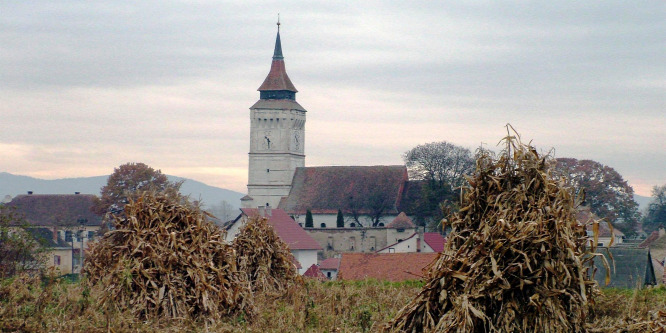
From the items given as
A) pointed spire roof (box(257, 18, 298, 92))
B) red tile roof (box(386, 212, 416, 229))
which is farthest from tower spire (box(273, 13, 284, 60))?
red tile roof (box(386, 212, 416, 229))

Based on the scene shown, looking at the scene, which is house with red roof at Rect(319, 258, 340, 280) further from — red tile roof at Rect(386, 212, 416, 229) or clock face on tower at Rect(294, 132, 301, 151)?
clock face on tower at Rect(294, 132, 301, 151)

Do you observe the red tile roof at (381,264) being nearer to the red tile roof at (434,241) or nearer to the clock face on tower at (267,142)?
the red tile roof at (434,241)

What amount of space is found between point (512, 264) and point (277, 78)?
10935cm

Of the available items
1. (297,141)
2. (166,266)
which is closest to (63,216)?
(297,141)

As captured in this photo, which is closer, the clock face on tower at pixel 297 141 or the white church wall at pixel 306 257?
the white church wall at pixel 306 257

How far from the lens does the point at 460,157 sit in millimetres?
92312

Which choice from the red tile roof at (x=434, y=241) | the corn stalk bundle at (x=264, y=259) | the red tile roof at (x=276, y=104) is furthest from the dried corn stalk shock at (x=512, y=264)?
the red tile roof at (x=276, y=104)

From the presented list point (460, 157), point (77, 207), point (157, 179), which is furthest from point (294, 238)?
point (77, 207)

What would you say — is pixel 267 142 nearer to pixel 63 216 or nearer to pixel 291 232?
pixel 63 216

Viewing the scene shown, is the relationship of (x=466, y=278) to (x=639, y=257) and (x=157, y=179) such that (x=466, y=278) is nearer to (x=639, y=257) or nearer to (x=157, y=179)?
(x=639, y=257)

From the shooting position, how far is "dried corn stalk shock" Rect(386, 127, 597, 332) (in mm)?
8719

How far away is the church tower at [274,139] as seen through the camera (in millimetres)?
113625

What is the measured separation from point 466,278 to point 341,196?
322ft

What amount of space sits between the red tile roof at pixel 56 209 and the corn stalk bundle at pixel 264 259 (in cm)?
8683
